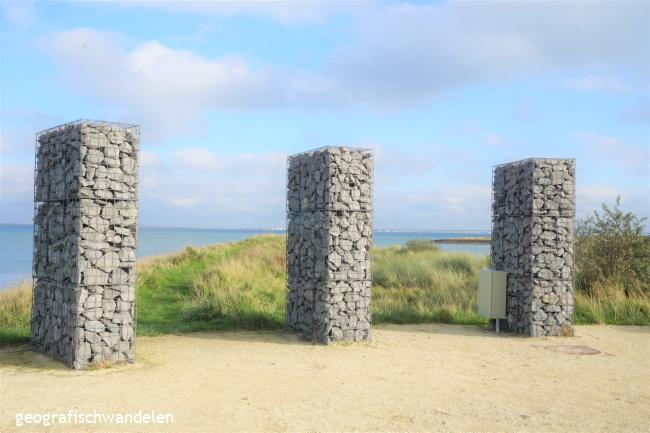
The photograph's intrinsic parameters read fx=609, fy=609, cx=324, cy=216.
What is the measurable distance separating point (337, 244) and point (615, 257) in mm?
9590

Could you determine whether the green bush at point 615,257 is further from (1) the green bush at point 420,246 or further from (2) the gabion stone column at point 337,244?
(1) the green bush at point 420,246

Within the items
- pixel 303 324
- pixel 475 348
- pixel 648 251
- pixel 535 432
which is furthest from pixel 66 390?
pixel 648 251

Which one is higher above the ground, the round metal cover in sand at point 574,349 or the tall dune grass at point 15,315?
the tall dune grass at point 15,315

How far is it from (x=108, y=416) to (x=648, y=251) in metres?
14.9

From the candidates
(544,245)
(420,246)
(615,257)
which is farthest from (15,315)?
(420,246)

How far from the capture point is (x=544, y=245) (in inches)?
476

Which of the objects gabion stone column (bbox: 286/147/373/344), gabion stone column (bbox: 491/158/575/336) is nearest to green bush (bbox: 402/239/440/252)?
gabion stone column (bbox: 491/158/575/336)

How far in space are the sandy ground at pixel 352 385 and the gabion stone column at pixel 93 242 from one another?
1.45 feet

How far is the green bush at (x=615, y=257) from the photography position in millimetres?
16078

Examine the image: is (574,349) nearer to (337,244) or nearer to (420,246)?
(337,244)

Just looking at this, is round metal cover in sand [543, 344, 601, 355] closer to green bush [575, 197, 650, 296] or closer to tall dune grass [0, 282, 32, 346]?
green bush [575, 197, 650, 296]

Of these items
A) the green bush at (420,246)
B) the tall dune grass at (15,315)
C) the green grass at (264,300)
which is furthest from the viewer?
the green bush at (420,246)

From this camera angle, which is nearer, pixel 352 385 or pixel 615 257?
pixel 352 385

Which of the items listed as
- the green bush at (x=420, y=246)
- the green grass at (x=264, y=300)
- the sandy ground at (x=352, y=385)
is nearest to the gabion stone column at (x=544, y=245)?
the sandy ground at (x=352, y=385)
